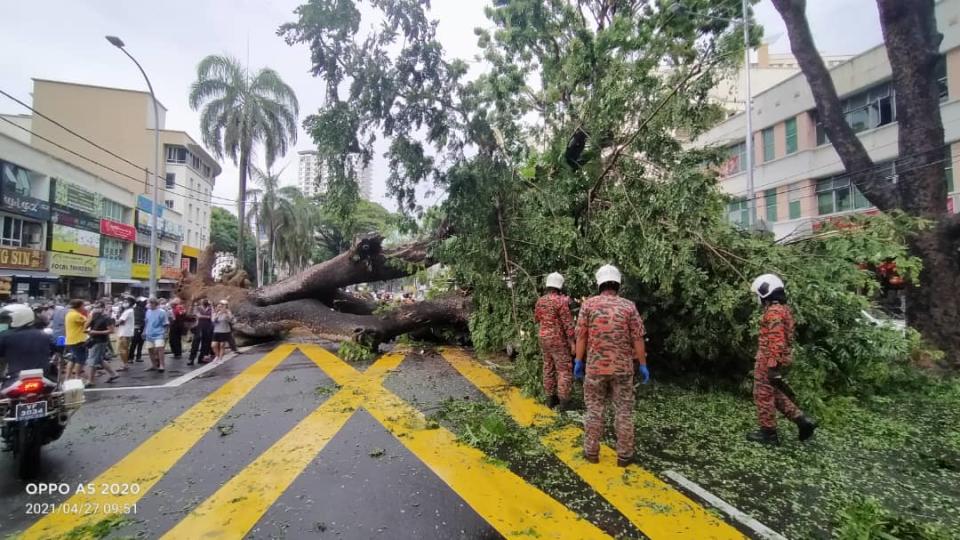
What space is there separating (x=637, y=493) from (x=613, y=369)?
35.7 inches

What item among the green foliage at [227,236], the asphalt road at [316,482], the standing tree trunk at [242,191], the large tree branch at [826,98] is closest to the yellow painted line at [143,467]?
the asphalt road at [316,482]

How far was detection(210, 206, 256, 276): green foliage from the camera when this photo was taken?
149 ft

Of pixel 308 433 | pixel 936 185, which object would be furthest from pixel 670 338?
pixel 936 185

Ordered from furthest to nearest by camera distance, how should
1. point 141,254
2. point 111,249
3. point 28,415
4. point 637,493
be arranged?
point 141,254 → point 111,249 → point 28,415 → point 637,493

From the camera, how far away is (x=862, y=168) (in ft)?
24.3

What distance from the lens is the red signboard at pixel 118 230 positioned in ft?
76.9

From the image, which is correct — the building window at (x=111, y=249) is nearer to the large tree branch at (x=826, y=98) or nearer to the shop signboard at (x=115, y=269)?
the shop signboard at (x=115, y=269)

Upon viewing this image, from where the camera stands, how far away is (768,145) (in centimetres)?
2022

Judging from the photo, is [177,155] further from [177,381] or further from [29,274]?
[177,381]

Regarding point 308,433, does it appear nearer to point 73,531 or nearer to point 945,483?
point 73,531

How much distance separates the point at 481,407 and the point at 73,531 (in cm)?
353

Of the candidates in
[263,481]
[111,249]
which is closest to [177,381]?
[263,481]

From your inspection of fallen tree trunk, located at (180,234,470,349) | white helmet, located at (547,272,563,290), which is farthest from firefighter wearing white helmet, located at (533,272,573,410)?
fallen tree trunk, located at (180,234,470,349)

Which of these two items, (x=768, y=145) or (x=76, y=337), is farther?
(x=768, y=145)
